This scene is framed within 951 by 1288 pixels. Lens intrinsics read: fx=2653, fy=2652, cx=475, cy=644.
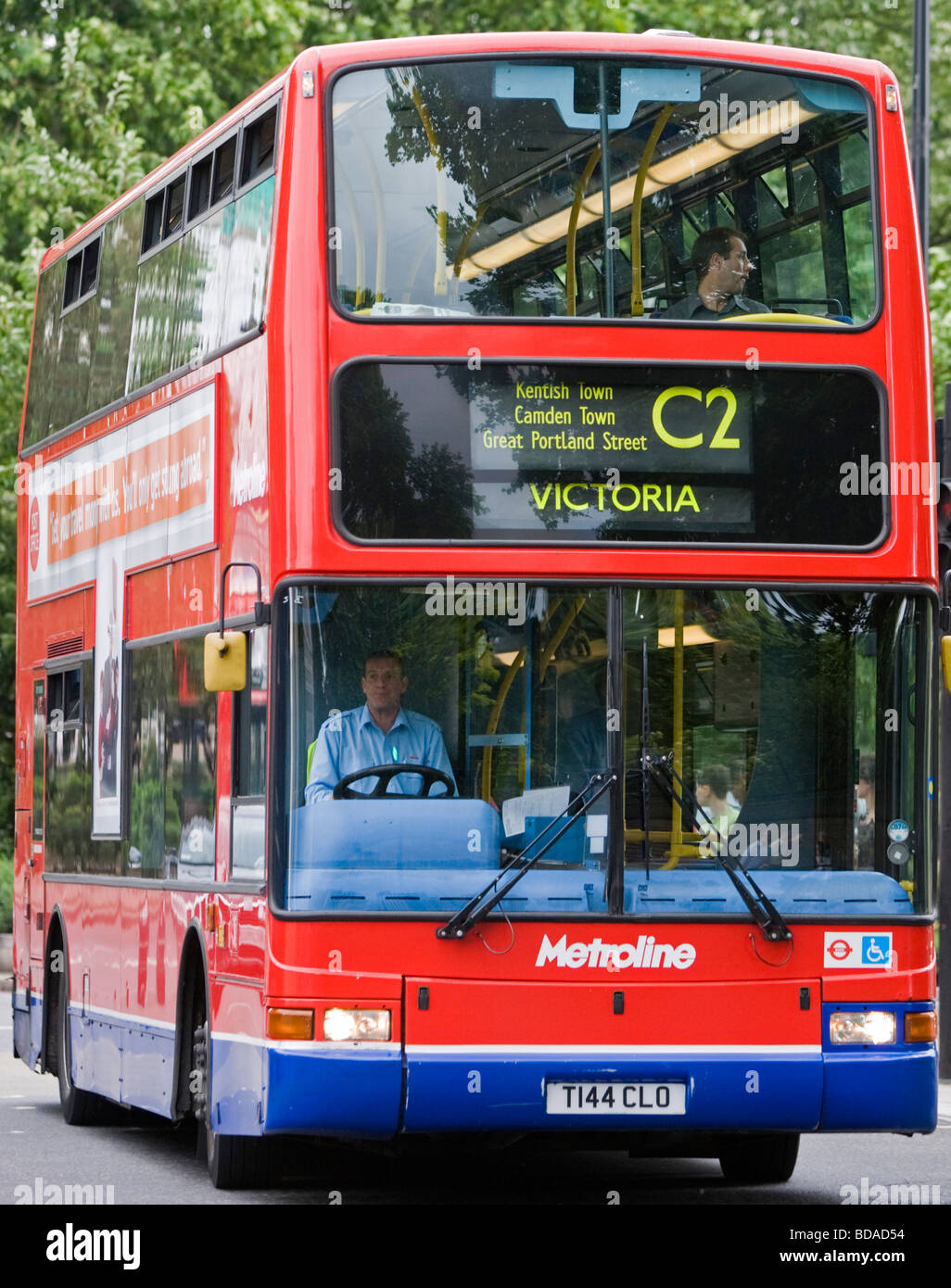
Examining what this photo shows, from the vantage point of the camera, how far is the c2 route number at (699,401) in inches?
381

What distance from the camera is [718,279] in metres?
10.1

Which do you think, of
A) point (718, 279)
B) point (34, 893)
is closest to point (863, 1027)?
point (718, 279)

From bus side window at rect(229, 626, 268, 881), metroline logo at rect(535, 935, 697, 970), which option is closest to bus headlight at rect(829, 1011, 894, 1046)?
metroline logo at rect(535, 935, 697, 970)

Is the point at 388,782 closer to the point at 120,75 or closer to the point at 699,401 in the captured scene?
the point at 699,401

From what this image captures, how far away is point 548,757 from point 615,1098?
49.0 inches

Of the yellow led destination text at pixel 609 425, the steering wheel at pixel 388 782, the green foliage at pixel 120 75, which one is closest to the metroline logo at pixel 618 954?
the steering wheel at pixel 388 782

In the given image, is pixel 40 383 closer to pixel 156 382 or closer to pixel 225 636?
pixel 156 382

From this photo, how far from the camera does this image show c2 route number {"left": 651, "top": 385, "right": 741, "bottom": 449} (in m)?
9.68

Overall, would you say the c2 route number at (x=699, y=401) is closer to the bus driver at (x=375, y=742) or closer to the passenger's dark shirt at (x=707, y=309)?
the passenger's dark shirt at (x=707, y=309)

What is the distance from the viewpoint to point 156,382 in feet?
40.0

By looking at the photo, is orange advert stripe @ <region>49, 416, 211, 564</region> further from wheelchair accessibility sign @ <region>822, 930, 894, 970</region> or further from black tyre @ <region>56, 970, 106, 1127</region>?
wheelchair accessibility sign @ <region>822, 930, 894, 970</region>

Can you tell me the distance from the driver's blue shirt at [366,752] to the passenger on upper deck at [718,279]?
183 cm

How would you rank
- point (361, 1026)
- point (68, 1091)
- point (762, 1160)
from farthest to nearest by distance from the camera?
point (68, 1091) → point (762, 1160) → point (361, 1026)

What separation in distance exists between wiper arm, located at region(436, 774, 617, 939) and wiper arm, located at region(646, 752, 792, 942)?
0.58ft
